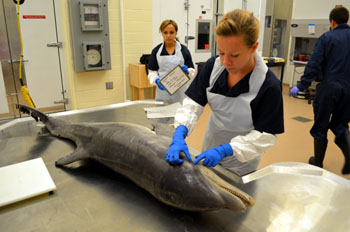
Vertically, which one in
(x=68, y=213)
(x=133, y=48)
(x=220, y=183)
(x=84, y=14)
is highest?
(x=84, y=14)

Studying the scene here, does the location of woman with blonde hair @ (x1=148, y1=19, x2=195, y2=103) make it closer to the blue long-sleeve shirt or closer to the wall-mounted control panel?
the blue long-sleeve shirt

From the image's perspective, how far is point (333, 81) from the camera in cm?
359

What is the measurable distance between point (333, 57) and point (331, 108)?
624 millimetres

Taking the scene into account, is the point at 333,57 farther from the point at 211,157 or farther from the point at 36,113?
the point at 36,113

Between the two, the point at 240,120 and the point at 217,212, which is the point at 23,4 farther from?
the point at 217,212

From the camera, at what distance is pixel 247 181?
1.66m

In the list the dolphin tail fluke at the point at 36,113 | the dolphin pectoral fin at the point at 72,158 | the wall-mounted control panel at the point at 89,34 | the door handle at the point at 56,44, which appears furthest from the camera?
the door handle at the point at 56,44

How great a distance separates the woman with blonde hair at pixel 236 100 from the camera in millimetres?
1479

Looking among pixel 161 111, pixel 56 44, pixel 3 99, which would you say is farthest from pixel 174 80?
pixel 3 99

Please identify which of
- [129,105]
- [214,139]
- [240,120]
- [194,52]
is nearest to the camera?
[240,120]

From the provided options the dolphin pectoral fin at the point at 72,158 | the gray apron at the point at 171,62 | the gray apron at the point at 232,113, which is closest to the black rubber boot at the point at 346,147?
the gray apron at the point at 171,62

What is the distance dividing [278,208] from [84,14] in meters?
4.45

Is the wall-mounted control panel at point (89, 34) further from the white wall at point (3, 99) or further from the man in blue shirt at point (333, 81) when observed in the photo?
the man in blue shirt at point (333, 81)

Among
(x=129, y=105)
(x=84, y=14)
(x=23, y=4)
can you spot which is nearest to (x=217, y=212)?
(x=129, y=105)
